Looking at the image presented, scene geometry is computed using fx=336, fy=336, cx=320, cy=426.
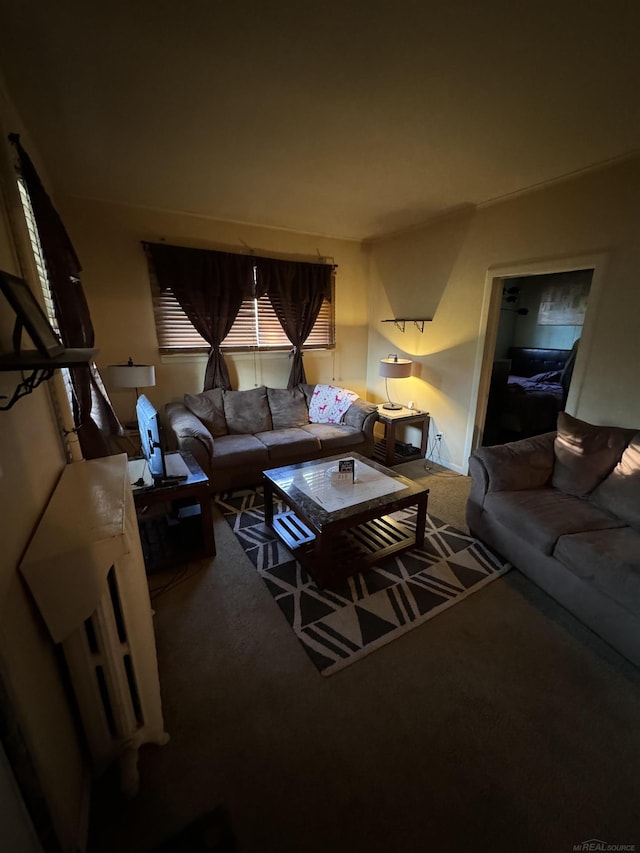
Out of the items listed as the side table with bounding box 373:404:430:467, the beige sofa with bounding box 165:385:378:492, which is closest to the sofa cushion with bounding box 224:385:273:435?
the beige sofa with bounding box 165:385:378:492

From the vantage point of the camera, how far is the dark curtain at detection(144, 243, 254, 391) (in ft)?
10.9

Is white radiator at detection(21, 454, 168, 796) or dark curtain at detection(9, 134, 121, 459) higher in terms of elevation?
dark curtain at detection(9, 134, 121, 459)

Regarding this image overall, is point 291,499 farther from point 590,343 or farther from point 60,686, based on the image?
point 590,343

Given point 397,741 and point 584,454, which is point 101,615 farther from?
point 584,454

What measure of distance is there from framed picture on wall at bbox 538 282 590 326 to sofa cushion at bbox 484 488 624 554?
4.62m

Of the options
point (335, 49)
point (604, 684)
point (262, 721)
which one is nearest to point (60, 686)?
point (262, 721)

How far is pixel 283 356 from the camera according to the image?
4168 millimetres

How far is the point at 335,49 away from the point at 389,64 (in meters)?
0.26

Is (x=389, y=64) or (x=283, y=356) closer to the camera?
(x=389, y=64)

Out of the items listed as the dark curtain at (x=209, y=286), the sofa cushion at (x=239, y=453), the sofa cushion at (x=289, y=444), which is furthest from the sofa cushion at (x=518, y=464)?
the dark curtain at (x=209, y=286)

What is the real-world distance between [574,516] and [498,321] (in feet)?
6.65

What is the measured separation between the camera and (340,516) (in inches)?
78.5

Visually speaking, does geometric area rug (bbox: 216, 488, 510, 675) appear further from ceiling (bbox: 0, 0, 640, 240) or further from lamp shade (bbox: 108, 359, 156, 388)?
ceiling (bbox: 0, 0, 640, 240)

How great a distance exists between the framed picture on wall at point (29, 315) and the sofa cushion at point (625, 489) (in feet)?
9.35
